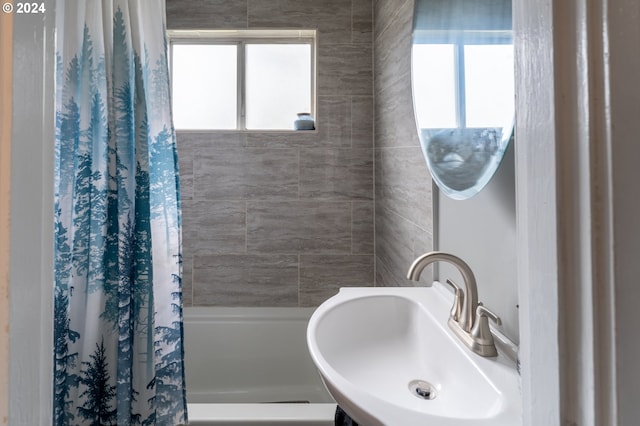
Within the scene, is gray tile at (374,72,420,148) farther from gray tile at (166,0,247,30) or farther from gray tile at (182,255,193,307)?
gray tile at (182,255,193,307)

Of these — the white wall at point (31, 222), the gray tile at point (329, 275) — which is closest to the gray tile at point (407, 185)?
the gray tile at point (329, 275)

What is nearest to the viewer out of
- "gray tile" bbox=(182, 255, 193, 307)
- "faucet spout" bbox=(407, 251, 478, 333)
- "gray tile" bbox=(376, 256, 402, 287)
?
"faucet spout" bbox=(407, 251, 478, 333)

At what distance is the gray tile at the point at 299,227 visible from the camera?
229 cm

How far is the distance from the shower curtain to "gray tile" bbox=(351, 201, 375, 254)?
127 centimetres

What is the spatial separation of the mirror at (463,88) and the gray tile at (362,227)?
1.14 m

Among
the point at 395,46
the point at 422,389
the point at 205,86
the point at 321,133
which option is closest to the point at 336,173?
the point at 321,133

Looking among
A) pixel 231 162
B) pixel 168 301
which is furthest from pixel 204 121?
pixel 168 301

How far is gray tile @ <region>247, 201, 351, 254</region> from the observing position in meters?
2.29

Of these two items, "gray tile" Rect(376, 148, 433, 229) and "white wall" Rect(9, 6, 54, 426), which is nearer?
"white wall" Rect(9, 6, 54, 426)

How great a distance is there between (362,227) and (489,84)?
5.12ft

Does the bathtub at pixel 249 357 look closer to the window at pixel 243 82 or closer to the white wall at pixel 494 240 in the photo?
the window at pixel 243 82

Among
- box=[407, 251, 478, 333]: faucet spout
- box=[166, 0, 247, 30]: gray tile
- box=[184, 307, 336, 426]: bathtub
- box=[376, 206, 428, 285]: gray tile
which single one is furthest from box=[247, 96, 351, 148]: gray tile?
box=[407, 251, 478, 333]: faucet spout

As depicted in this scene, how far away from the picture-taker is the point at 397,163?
1776 millimetres

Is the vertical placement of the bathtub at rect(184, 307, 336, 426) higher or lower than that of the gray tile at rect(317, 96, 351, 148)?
lower
